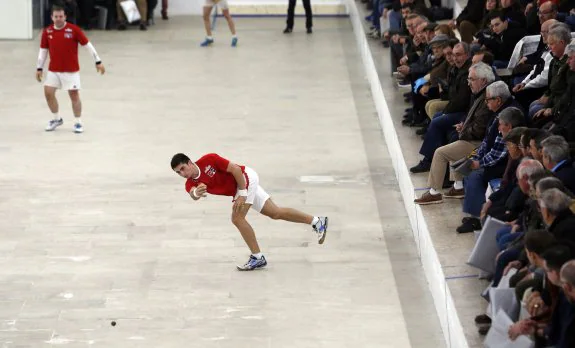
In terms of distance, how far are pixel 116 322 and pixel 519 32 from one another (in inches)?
258

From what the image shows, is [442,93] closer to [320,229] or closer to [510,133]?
[320,229]

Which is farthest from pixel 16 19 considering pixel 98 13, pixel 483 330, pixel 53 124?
pixel 483 330

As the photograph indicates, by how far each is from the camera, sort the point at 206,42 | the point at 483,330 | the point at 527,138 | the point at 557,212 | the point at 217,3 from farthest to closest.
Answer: the point at 217,3, the point at 206,42, the point at 527,138, the point at 483,330, the point at 557,212

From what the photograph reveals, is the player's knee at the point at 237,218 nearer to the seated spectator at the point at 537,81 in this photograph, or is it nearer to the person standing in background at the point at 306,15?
the seated spectator at the point at 537,81

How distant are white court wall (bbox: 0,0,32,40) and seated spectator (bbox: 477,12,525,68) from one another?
11422 mm

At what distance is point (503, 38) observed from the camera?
578 inches

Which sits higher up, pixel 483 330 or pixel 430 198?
pixel 483 330

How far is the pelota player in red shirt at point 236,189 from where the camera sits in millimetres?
10867

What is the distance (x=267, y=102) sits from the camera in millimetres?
18688

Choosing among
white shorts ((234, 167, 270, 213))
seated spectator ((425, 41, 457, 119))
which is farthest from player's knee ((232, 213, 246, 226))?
seated spectator ((425, 41, 457, 119))

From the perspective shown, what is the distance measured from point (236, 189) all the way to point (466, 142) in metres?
2.33

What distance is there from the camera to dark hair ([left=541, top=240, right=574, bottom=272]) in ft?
24.9

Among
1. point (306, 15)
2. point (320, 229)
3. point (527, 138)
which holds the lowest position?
point (306, 15)

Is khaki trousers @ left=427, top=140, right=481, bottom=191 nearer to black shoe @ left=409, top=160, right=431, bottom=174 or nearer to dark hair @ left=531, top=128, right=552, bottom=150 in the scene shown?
black shoe @ left=409, top=160, right=431, bottom=174
